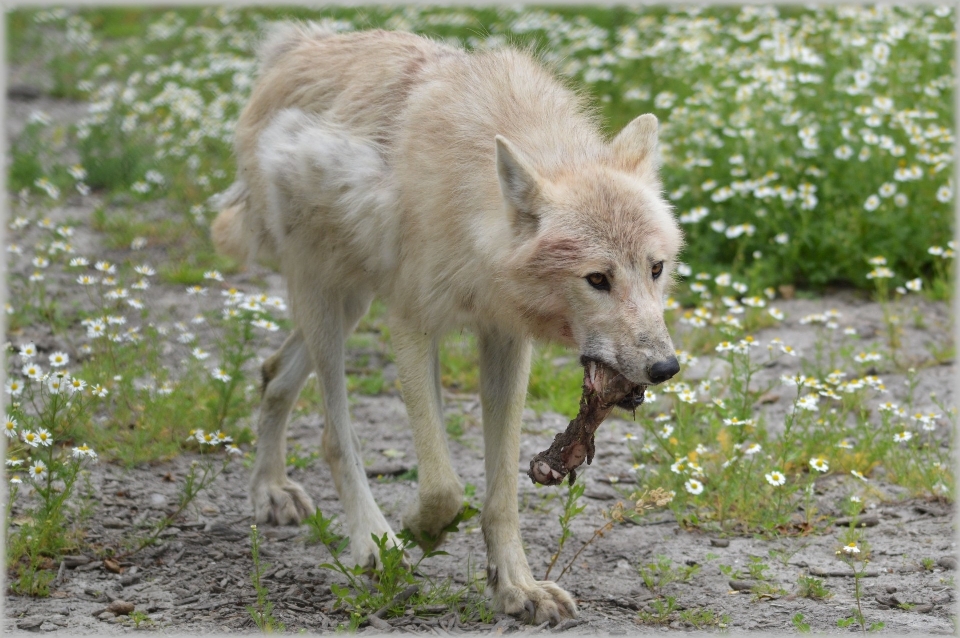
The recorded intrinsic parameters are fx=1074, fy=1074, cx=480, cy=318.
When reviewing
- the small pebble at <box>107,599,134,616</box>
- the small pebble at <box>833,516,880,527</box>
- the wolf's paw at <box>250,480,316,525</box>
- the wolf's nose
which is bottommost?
the wolf's paw at <box>250,480,316,525</box>

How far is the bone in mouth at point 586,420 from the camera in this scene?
3.98 metres

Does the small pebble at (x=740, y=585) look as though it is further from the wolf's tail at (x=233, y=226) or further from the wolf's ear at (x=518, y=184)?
the wolf's tail at (x=233, y=226)

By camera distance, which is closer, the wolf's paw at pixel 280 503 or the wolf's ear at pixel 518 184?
the wolf's ear at pixel 518 184

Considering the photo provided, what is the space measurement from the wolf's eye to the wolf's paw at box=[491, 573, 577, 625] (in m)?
1.30

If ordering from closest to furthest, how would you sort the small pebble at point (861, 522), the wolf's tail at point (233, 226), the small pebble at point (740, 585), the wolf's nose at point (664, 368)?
the wolf's nose at point (664, 368)
the small pebble at point (740, 585)
the small pebble at point (861, 522)
the wolf's tail at point (233, 226)

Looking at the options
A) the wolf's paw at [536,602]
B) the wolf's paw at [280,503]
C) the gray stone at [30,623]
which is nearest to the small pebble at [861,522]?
the wolf's paw at [536,602]

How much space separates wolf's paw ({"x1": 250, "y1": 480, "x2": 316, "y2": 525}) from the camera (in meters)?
5.45

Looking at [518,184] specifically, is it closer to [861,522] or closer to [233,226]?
[233,226]

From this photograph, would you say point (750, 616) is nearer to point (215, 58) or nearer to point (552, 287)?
point (552, 287)

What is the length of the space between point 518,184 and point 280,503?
227 centimetres

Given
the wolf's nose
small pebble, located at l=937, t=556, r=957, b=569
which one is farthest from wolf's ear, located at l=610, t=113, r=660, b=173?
small pebble, located at l=937, t=556, r=957, b=569

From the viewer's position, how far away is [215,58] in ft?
38.5

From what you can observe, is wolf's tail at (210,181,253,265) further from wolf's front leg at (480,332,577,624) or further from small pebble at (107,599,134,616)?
small pebble at (107,599,134,616)

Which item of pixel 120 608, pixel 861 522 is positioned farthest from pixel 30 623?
pixel 861 522
